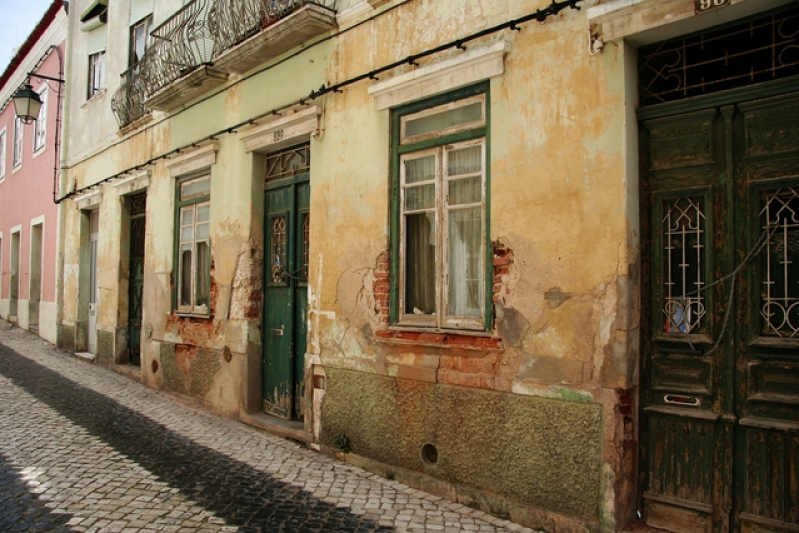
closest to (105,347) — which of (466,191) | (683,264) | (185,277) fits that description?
(185,277)

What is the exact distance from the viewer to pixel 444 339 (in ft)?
17.5

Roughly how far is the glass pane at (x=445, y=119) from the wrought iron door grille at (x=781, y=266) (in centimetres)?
234

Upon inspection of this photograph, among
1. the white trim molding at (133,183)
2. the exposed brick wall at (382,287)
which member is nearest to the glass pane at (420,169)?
the exposed brick wall at (382,287)

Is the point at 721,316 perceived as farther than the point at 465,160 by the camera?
No

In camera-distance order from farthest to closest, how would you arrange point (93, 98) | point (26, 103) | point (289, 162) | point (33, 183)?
point (33, 183) → point (26, 103) → point (93, 98) → point (289, 162)

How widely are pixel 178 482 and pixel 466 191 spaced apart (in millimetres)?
3685

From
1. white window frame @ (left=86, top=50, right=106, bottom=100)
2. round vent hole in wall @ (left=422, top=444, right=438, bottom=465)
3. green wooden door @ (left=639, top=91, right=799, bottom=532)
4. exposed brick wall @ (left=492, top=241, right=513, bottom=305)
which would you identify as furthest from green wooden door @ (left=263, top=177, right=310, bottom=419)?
white window frame @ (left=86, top=50, right=106, bottom=100)

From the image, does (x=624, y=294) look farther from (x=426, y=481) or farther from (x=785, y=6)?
(x=426, y=481)

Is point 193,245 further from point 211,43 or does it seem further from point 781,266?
point 781,266

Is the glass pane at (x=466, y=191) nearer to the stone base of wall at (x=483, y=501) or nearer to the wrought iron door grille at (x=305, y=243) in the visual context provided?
the stone base of wall at (x=483, y=501)

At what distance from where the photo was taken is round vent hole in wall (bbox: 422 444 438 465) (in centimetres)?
537

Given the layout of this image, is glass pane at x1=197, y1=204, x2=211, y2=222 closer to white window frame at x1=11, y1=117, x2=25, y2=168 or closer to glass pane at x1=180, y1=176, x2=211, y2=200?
glass pane at x1=180, y1=176, x2=211, y2=200

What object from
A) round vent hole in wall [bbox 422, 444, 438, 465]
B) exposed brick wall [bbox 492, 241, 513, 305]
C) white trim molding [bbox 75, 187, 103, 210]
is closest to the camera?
exposed brick wall [bbox 492, 241, 513, 305]

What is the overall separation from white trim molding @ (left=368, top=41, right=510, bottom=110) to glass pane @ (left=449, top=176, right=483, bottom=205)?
0.82 m
